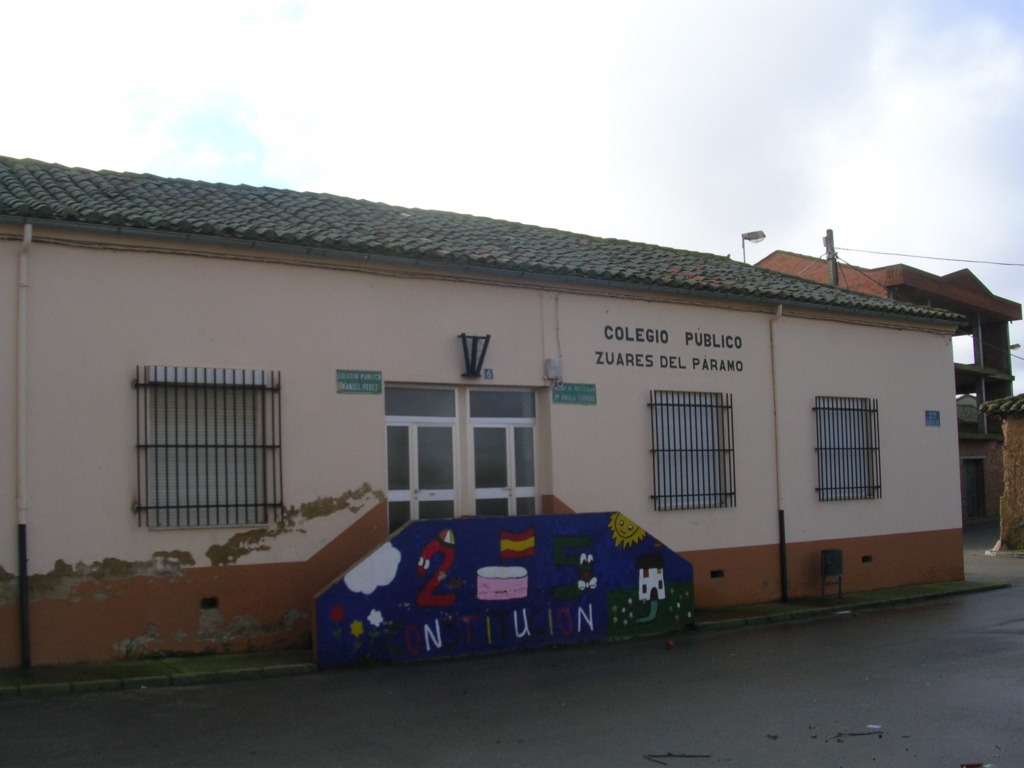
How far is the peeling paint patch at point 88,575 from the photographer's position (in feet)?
33.4

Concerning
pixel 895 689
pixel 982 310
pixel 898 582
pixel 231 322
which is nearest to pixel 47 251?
pixel 231 322

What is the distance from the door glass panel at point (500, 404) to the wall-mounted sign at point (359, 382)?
1385 mm

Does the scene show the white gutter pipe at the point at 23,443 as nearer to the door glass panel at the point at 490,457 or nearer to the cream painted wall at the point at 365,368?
the cream painted wall at the point at 365,368

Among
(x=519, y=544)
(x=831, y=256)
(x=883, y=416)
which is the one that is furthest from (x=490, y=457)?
(x=831, y=256)

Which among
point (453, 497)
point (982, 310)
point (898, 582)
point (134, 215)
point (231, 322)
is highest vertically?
point (982, 310)

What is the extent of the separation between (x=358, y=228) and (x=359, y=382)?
2078 millimetres

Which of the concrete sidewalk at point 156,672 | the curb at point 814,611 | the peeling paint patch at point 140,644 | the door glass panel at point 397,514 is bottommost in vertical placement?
the curb at point 814,611

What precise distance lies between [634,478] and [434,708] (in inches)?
250

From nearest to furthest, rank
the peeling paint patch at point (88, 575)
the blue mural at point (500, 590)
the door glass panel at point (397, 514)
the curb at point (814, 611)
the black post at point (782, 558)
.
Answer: the peeling paint patch at point (88, 575) < the blue mural at point (500, 590) < the door glass panel at point (397, 514) < the curb at point (814, 611) < the black post at point (782, 558)

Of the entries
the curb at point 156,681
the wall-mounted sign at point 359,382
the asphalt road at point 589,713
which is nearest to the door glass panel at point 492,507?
the wall-mounted sign at point 359,382

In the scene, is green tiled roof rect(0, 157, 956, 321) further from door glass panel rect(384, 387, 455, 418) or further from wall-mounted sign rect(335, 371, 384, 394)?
door glass panel rect(384, 387, 455, 418)

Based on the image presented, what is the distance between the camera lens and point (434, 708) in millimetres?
8516

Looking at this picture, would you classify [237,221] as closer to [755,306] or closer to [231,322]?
[231,322]

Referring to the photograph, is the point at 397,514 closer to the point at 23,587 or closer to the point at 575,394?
the point at 575,394
